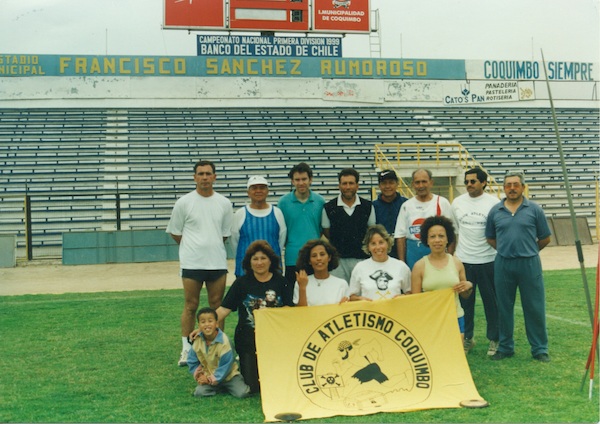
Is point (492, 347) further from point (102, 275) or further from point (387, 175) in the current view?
point (102, 275)

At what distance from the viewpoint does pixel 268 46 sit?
2702 cm

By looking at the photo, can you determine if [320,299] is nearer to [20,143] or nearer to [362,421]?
[362,421]

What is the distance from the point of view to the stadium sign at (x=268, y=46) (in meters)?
26.8

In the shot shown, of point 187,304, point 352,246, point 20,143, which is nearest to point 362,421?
point 352,246

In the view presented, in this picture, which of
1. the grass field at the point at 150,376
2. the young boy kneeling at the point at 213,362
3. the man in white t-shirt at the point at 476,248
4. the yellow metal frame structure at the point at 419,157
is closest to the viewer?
the grass field at the point at 150,376

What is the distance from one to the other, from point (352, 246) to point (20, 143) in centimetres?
2059

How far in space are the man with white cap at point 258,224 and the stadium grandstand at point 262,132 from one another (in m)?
14.4

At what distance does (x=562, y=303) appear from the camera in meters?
9.41

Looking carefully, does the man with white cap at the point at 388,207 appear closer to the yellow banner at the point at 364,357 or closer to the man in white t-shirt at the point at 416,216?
the man in white t-shirt at the point at 416,216

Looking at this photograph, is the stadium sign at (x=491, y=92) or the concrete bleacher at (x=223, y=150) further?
the stadium sign at (x=491, y=92)

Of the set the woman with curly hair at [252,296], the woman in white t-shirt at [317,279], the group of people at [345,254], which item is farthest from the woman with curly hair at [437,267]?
the woman with curly hair at [252,296]

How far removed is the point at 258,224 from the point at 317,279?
83 centimetres

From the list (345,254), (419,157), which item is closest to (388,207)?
(345,254)

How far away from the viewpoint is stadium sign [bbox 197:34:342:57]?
26.8 m
